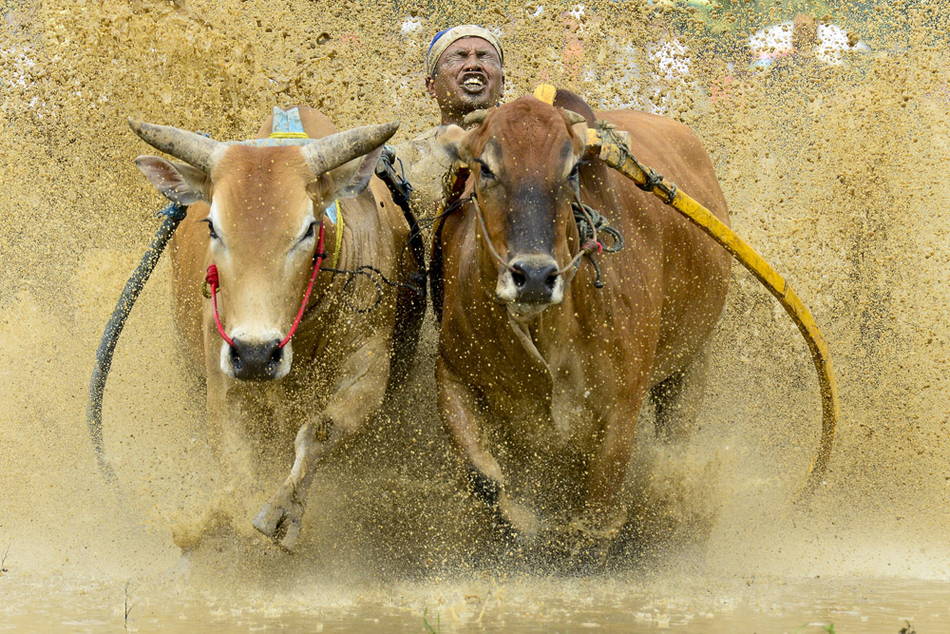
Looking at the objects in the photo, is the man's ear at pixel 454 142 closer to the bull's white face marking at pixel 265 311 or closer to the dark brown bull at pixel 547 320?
the dark brown bull at pixel 547 320

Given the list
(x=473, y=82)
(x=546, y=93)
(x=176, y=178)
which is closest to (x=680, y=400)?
(x=473, y=82)

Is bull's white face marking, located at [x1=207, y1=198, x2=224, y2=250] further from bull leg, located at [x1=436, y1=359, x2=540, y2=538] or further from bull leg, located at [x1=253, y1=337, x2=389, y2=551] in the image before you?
bull leg, located at [x1=436, y1=359, x2=540, y2=538]

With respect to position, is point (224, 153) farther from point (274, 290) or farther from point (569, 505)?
point (569, 505)

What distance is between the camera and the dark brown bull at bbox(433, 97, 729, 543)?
473 cm

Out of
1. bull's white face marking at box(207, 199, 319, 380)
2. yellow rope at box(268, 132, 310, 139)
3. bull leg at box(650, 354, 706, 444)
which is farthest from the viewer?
bull leg at box(650, 354, 706, 444)

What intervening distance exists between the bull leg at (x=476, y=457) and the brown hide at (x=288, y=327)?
24 centimetres

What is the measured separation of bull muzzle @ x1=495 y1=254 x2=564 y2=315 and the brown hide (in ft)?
2.33

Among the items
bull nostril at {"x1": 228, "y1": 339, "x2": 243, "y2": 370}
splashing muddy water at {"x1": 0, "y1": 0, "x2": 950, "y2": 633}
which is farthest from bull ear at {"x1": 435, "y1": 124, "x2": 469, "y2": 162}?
splashing muddy water at {"x1": 0, "y1": 0, "x2": 950, "y2": 633}

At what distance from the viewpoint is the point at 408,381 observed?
600cm

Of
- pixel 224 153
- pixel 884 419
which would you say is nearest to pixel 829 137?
pixel 884 419

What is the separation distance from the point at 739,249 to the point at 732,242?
0.04 metres

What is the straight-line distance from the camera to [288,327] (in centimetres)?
479

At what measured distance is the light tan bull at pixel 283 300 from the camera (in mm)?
4738

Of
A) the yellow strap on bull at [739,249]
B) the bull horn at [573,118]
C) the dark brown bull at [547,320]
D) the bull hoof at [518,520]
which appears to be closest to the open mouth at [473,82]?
the dark brown bull at [547,320]
